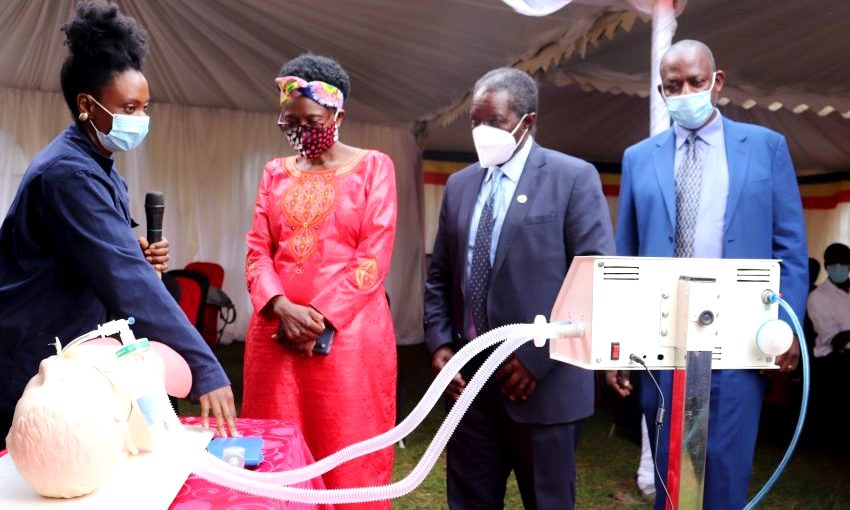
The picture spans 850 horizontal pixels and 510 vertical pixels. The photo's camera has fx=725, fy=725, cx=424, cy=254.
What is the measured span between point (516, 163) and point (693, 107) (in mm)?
651

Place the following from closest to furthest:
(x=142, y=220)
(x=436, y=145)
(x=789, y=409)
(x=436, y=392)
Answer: (x=436, y=392) < (x=789, y=409) < (x=142, y=220) < (x=436, y=145)

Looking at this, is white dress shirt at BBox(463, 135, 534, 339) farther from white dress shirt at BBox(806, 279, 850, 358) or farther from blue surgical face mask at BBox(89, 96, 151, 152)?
white dress shirt at BBox(806, 279, 850, 358)

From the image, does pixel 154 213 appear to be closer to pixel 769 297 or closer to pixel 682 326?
pixel 682 326

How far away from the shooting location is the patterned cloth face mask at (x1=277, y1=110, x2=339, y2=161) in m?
2.38

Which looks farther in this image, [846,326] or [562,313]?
[846,326]

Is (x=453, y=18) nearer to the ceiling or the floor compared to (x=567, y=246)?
nearer to the ceiling

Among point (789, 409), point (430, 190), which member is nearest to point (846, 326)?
point (789, 409)

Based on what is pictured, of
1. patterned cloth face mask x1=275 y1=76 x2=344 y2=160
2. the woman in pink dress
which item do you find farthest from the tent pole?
patterned cloth face mask x1=275 y1=76 x2=344 y2=160

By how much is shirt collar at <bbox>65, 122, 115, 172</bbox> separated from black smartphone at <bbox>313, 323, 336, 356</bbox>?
0.83m

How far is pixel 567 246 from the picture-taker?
2139mm

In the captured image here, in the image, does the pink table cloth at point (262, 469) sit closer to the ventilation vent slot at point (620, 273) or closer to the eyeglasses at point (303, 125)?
the ventilation vent slot at point (620, 273)

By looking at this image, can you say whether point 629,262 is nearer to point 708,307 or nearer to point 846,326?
point 708,307

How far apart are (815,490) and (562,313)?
339 centimetres

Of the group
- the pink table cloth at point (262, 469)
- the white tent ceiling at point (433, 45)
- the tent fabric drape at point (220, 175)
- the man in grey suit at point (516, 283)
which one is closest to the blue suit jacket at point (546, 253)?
the man in grey suit at point (516, 283)
